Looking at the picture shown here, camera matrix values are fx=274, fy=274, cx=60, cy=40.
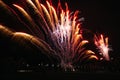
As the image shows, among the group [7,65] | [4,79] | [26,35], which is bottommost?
[4,79]

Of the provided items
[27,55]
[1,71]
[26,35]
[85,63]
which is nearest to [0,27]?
[26,35]

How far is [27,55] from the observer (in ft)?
295

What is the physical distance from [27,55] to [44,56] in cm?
678

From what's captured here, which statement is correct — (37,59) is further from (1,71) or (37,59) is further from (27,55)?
(1,71)

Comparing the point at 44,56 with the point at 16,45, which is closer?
the point at 16,45

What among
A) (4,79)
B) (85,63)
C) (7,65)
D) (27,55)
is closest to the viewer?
(4,79)

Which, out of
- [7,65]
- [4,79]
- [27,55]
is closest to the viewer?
[4,79]

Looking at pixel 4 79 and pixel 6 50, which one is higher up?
pixel 6 50

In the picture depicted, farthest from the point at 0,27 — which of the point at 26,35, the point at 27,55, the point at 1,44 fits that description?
the point at 27,55

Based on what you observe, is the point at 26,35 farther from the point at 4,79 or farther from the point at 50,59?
the point at 50,59

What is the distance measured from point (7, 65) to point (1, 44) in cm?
3245

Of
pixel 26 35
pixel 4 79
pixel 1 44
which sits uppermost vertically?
pixel 1 44

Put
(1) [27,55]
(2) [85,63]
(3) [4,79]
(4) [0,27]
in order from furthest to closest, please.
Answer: (2) [85,63], (1) [27,55], (4) [0,27], (3) [4,79]

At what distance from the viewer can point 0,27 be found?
43125 mm
